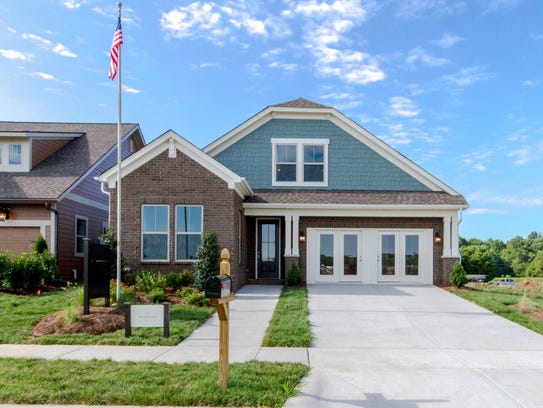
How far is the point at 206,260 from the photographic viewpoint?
42.7ft

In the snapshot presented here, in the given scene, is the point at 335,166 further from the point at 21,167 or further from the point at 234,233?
the point at 21,167

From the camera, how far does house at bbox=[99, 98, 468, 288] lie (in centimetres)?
1611

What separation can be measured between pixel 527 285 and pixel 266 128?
448 inches

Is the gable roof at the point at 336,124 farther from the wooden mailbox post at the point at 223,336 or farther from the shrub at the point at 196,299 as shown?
the wooden mailbox post at the point at 223,336

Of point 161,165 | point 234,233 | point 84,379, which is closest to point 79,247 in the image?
point 161,165

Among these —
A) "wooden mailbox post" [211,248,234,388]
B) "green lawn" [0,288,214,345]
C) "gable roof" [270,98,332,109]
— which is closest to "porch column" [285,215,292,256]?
"gable roof" [270,98,332,109]

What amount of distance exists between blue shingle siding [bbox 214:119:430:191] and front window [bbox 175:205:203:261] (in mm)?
3747

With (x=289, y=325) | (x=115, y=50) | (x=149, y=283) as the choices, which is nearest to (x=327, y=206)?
(x=149, y=283)

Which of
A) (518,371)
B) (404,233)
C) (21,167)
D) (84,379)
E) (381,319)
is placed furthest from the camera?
(21,167)

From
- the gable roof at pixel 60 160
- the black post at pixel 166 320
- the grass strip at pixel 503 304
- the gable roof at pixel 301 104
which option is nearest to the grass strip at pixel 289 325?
the black post at pixel 166 320

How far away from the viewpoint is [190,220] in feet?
46.3

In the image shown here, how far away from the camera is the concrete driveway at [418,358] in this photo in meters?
5.28

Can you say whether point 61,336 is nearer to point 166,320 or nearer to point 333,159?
point 166,320

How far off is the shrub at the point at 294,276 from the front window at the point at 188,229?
3.39m
